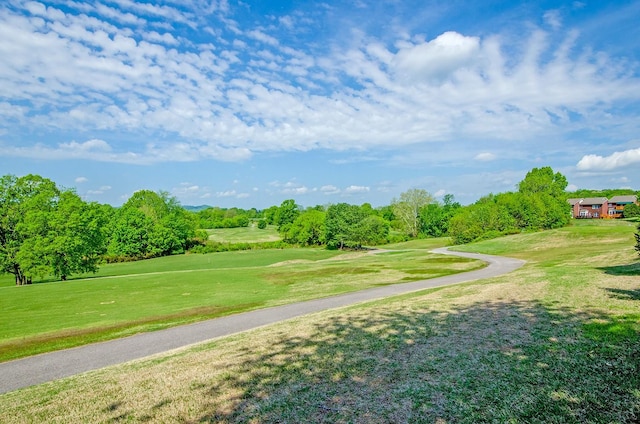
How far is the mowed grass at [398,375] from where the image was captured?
5727 millimetres

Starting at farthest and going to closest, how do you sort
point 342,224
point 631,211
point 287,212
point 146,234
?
point 287,212 → point 631,211 → point 342,224 → point 146,234

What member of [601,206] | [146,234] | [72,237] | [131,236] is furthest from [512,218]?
[131,236]

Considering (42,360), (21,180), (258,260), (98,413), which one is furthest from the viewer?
(258,260)

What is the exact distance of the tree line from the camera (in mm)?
42438

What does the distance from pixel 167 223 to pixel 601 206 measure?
13617 centimetres

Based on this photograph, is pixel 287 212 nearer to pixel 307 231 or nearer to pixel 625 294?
pixel 307 231

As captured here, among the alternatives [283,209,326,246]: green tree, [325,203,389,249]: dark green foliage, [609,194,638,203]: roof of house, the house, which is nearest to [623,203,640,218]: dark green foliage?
→ the house

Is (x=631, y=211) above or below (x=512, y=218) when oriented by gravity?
A: above

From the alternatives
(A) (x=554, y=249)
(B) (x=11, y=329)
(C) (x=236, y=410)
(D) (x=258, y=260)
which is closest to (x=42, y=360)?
(B) (x=11, y=329)

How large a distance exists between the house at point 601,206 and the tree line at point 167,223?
23666 mm

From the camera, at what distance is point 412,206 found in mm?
115062

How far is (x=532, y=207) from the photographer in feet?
266

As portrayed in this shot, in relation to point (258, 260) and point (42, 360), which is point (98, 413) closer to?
point (42, 360)

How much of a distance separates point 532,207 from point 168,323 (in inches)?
3393
